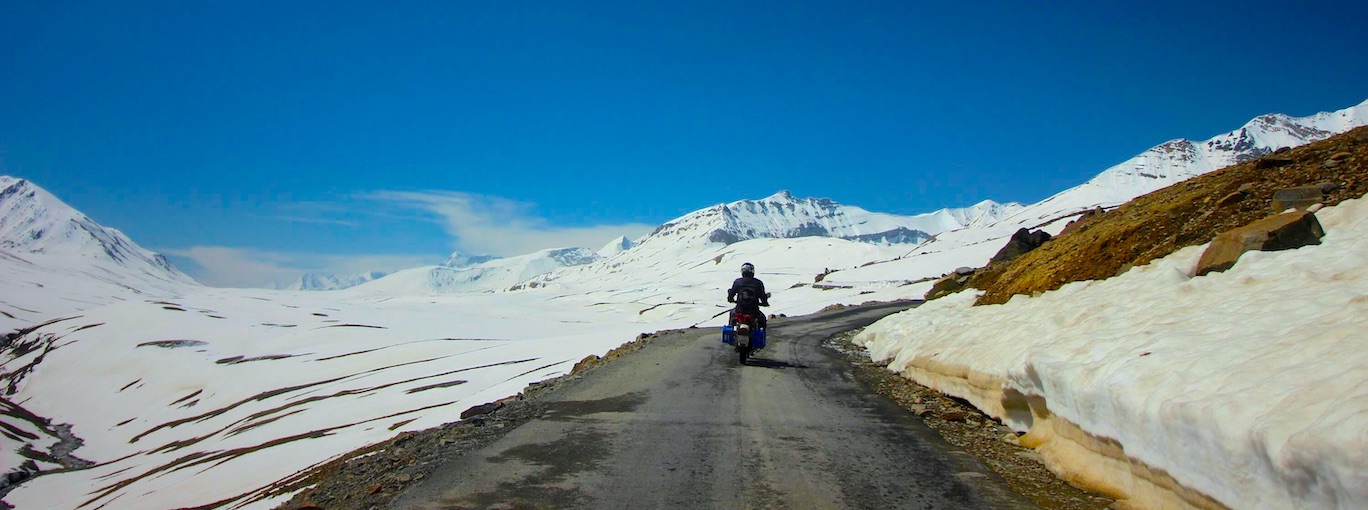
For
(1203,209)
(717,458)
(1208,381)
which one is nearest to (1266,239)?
(1203,209)

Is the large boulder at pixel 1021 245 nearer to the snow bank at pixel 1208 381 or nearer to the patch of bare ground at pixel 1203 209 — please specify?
the patch of bare ground at pixel 1203 209

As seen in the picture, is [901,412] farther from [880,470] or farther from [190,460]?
[190,460]

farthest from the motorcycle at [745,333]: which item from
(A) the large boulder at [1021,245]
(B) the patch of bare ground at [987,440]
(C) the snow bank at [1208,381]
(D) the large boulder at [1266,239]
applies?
(A) the large boulder at [1021,245]

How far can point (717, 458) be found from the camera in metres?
7.68

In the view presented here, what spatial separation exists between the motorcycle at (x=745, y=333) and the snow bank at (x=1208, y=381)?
202 inches

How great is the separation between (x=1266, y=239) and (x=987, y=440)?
5.54 m

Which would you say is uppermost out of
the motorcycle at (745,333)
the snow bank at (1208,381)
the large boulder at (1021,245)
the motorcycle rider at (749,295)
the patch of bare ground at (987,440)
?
the large boulder at (1021,245)

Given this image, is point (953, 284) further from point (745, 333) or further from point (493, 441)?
point (493, 441)

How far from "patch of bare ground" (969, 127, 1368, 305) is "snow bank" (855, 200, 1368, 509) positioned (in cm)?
254

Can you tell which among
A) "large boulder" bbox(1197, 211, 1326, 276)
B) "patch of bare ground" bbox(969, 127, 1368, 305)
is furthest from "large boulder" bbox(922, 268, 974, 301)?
"large boulder" bbox(1197, 211, 1326, 276)

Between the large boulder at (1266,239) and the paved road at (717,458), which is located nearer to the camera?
the paved road at (717,458)

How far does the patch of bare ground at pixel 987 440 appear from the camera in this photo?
6.31 meters

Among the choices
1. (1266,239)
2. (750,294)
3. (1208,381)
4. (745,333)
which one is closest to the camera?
(1208,381)

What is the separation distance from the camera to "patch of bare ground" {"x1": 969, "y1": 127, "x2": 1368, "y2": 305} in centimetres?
1313
